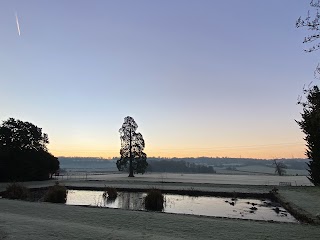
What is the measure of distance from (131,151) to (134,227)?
5637 cm

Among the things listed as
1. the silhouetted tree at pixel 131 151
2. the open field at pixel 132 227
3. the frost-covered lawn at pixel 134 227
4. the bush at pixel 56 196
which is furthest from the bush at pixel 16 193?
the silhouetted tree at pixel 131 151

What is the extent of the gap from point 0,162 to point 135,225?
42.8m

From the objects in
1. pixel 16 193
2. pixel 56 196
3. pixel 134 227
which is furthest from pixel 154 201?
pixel 16 193

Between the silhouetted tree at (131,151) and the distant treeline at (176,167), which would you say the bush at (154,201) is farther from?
the distant treeline at (176,167)

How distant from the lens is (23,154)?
53.2 metres

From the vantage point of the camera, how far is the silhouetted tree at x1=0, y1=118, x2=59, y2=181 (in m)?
50.6

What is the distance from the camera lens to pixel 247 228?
14023 mm

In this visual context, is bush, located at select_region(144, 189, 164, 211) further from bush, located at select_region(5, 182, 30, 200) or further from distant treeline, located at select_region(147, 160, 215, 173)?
distant treeline, located at select_region(147, 160, 215, 173)

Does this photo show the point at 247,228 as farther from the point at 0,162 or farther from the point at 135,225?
the point at 0,162

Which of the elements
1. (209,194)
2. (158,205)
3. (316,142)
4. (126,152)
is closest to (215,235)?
(158,205)

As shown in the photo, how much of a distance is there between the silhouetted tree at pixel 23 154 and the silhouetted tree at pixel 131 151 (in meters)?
Answer: 16.3

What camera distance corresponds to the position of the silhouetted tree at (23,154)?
50.6 m

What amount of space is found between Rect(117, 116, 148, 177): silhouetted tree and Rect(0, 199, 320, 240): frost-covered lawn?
171ft

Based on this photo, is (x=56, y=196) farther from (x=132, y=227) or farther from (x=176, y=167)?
(x=176, y=167)
